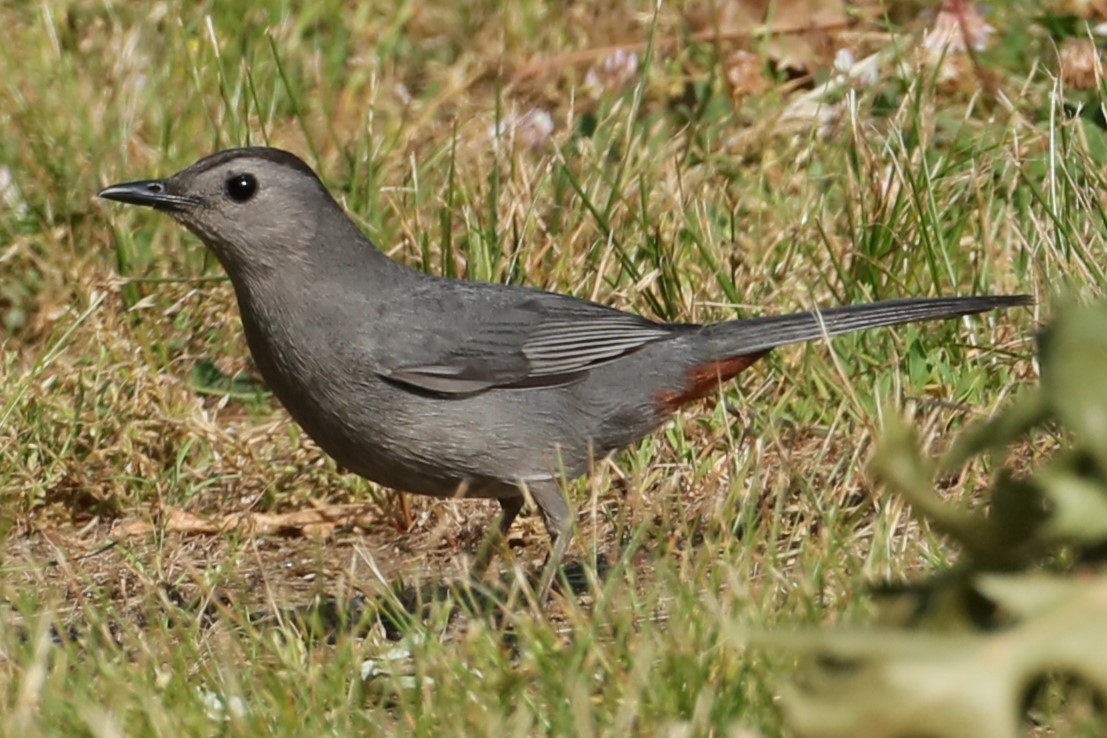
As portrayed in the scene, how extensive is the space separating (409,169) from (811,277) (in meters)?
1.55

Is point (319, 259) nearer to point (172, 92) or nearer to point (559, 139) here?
point (559, 139)

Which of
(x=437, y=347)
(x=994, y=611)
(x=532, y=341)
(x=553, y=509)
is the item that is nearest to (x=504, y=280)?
(x=532, y=341)

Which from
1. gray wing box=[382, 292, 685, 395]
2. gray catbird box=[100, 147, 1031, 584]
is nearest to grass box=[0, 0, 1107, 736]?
gray catbird box=[100, 147, 1031, 584]

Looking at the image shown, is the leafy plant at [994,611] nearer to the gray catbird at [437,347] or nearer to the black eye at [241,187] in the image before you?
the gray catbird at [437,347]

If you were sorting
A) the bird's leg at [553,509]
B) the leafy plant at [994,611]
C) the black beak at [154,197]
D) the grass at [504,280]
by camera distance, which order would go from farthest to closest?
the black beak at [154,197] → the bird's leg at [553,509] → the grass at [504,280] → the leafy plant at [994,611]

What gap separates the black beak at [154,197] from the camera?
486 centimetres

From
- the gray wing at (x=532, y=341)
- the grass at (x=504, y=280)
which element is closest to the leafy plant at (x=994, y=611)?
the grass at (x=504, y=280)

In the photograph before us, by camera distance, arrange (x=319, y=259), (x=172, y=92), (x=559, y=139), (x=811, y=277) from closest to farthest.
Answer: (x=319, y=259)
(x=811, y=277)
(x=559, y=139)
(x=172, y=92)

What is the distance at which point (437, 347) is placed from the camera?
4844mm

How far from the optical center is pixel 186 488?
5375 mm

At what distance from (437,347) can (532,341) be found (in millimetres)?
284

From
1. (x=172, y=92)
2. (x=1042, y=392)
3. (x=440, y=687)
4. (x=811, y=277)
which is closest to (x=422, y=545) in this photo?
(x=811, y=277)

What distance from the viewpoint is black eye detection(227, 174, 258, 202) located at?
4.90 metres

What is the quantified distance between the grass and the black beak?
630 mm
